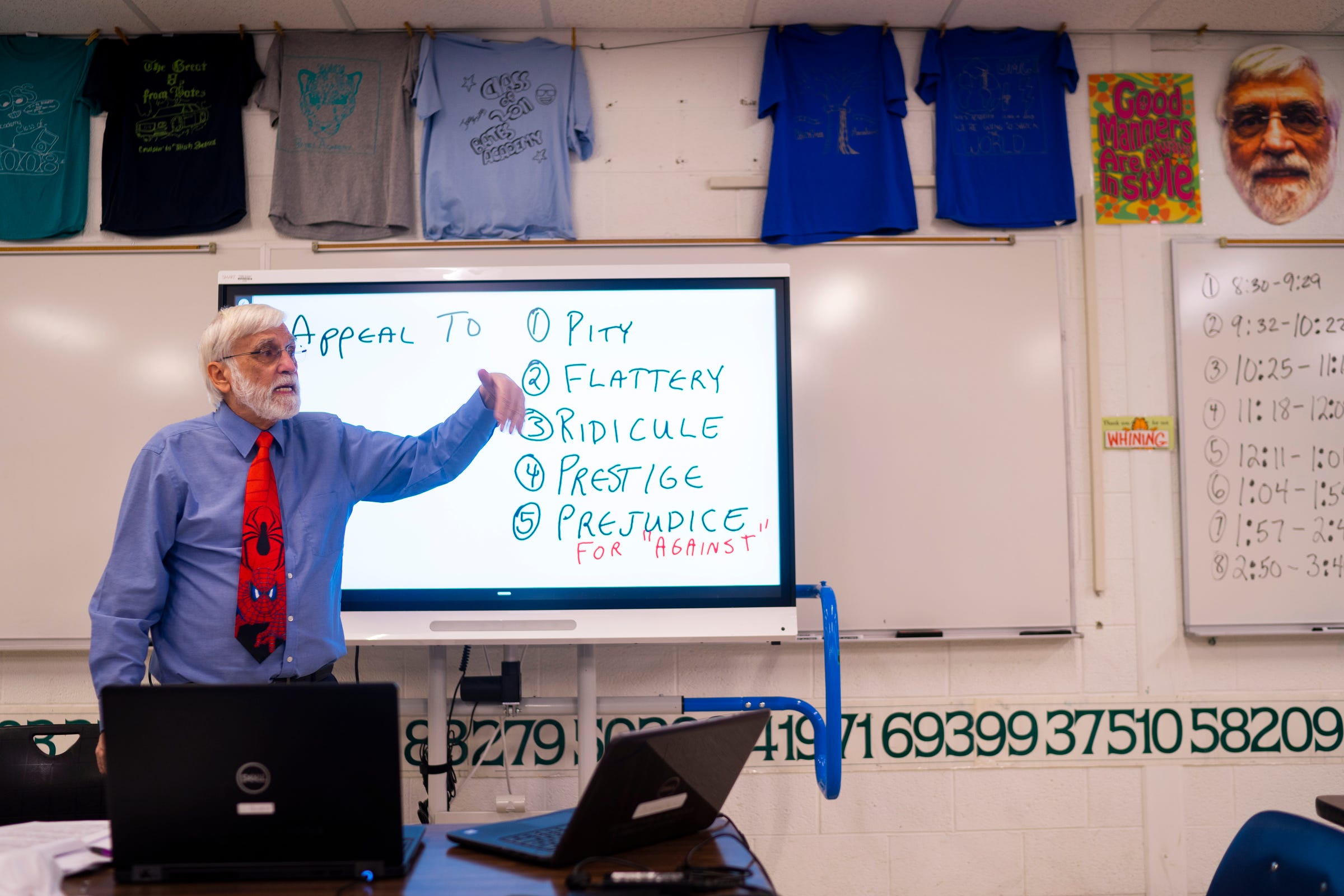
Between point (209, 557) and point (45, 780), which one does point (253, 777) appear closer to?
point (209, 557)

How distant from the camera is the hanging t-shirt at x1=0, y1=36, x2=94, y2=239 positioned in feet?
8.68

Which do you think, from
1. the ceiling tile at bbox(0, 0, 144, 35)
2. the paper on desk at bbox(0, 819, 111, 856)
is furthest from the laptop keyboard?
the ceiling tile at bbox(0, 0, 144, 35)

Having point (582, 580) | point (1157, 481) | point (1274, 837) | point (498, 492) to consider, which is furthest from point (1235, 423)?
point (498, 492)

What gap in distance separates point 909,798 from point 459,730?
1400mm

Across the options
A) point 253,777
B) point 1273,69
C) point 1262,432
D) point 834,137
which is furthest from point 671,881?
point 1273,69

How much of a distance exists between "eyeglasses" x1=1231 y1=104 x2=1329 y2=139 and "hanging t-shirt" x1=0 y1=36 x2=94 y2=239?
12.3 feet

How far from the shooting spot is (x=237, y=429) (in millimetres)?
1785

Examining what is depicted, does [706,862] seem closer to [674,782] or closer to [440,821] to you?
[674,782]

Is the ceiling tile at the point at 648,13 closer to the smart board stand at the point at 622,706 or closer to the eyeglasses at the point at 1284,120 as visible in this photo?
the eyeglasses at the point at 1284,120

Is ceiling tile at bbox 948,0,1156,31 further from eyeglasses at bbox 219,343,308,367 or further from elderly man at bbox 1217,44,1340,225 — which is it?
eyeglasses at bbox 219,343,308,367

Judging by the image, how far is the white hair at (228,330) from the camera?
1788 millimetres

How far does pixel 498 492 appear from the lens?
2312mm

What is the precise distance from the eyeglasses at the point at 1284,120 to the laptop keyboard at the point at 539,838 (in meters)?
3.02

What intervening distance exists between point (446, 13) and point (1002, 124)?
1.80m
